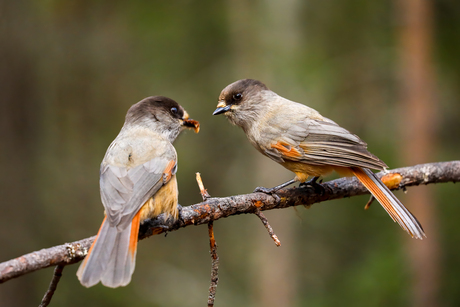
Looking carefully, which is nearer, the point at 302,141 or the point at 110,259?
the point at 110,259

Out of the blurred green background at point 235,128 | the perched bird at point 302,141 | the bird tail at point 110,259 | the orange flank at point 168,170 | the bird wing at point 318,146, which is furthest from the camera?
the blurred green background at point 235,128

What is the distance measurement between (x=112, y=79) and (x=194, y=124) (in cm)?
599

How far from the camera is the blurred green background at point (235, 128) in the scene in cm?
724

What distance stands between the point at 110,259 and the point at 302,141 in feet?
7.51

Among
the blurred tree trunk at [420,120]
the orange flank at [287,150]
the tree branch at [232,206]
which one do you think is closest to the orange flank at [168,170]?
the tree branch at [232,206]

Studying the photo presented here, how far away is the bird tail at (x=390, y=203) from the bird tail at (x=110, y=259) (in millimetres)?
2054

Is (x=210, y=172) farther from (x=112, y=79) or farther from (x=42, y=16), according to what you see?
(x=42, y=16)

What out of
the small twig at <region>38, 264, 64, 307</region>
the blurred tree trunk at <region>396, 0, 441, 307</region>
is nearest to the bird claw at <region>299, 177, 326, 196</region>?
the small twig at <region>38, 264, 64, 307</region>

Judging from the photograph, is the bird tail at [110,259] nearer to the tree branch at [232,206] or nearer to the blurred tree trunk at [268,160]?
the tree branch at [232,206]

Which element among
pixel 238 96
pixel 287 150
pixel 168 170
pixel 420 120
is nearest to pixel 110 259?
pixel 168 170

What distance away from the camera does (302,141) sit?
4160 mm

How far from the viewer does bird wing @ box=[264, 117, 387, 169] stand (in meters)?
3.81

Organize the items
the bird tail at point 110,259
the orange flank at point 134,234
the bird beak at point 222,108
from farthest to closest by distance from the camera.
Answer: the bird beak at point 222,108 → the orange flank at point 134,234 → the bird tail at point 110,259

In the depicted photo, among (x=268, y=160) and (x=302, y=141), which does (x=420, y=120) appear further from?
(x=302, y=141)
